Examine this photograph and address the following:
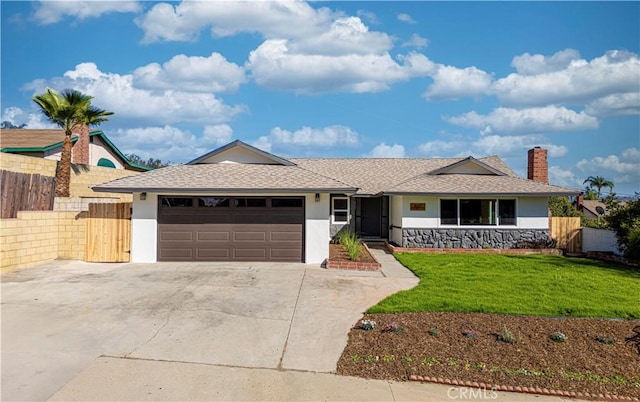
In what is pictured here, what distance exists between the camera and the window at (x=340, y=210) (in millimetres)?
19719

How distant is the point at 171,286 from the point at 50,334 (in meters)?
3.51

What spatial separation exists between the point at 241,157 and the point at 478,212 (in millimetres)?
9980

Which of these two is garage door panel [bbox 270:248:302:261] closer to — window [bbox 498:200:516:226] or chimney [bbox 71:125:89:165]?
window [bbox 498:200:516:226]

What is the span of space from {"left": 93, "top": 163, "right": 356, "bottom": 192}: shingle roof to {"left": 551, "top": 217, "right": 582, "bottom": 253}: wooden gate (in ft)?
33.1

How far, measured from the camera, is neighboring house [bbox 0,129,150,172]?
18.0 metres

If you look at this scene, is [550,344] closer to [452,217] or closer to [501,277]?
[501,277]

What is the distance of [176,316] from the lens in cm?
776

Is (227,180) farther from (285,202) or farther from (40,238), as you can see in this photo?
(40,238)

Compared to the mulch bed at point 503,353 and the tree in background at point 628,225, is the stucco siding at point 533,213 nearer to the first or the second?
the tree in background at point 628,225

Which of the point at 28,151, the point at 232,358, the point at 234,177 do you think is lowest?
the point at 232,358

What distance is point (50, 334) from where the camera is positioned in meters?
6.68

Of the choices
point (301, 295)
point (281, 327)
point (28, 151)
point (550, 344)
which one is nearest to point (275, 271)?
point (301, 295)

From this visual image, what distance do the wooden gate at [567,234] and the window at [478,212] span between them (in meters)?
2.11

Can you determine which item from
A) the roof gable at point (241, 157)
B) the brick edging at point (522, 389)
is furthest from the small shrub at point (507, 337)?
the roof gable at point (241, 157)
